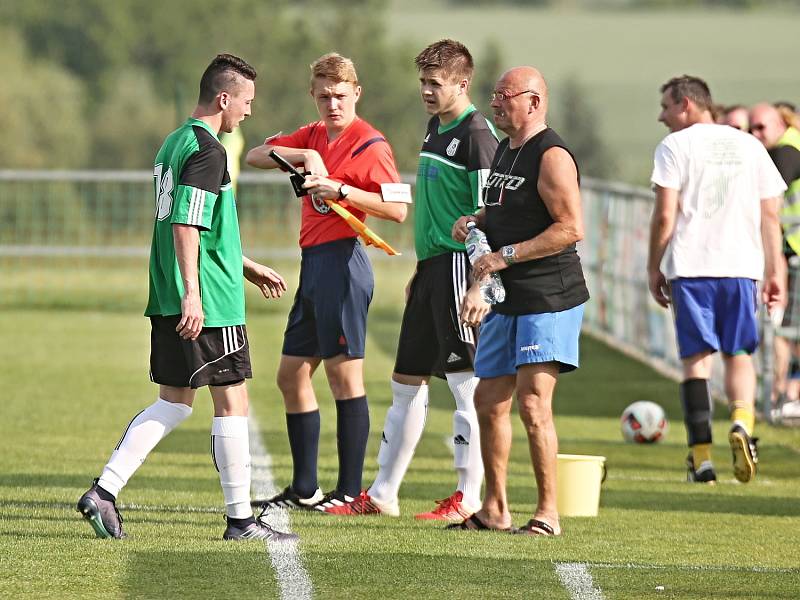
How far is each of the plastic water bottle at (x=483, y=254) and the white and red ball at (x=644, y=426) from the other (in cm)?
407

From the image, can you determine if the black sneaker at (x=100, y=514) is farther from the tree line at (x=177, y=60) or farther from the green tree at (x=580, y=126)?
the green tree at (x=580, y=126)

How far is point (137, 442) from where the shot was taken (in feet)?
24.3

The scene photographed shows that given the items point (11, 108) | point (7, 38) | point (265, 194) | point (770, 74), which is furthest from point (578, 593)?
point (770, 74)

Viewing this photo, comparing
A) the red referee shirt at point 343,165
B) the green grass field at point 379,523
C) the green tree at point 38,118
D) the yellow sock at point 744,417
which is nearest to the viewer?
the green grass field at point 379,523

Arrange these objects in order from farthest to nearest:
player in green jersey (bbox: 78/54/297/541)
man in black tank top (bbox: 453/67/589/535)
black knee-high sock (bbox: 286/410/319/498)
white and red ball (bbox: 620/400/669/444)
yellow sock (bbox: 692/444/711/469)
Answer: white and red ball (bbox: 620/400/669/444), yellow sock (bbox: 692/444/711/469), black knee-high sock (bbox: 286/410/319/498), man in black tank top (bbox: 453/67/589/535), player in green jersey (bbox: 78/54/297/541)

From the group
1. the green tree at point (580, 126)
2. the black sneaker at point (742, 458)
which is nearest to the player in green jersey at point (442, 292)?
the black sneaker at point (742, 458)

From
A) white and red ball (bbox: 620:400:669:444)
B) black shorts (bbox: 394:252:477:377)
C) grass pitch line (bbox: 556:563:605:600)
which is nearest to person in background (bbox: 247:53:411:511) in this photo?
black shorts (bbox: 394:252:477:377)

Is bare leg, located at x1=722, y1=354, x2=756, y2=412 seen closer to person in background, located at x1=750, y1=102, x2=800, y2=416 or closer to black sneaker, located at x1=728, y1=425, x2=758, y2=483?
black sneaker, located at x1=728, y1=425, x2=758, y2=483

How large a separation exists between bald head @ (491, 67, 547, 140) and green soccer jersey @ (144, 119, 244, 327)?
1.25 m

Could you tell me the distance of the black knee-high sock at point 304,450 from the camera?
860cm

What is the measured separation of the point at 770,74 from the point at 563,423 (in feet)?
252

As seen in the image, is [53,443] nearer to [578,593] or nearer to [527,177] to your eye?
[527,177]

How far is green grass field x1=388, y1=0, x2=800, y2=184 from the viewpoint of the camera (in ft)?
283

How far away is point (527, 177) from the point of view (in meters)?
7.57
